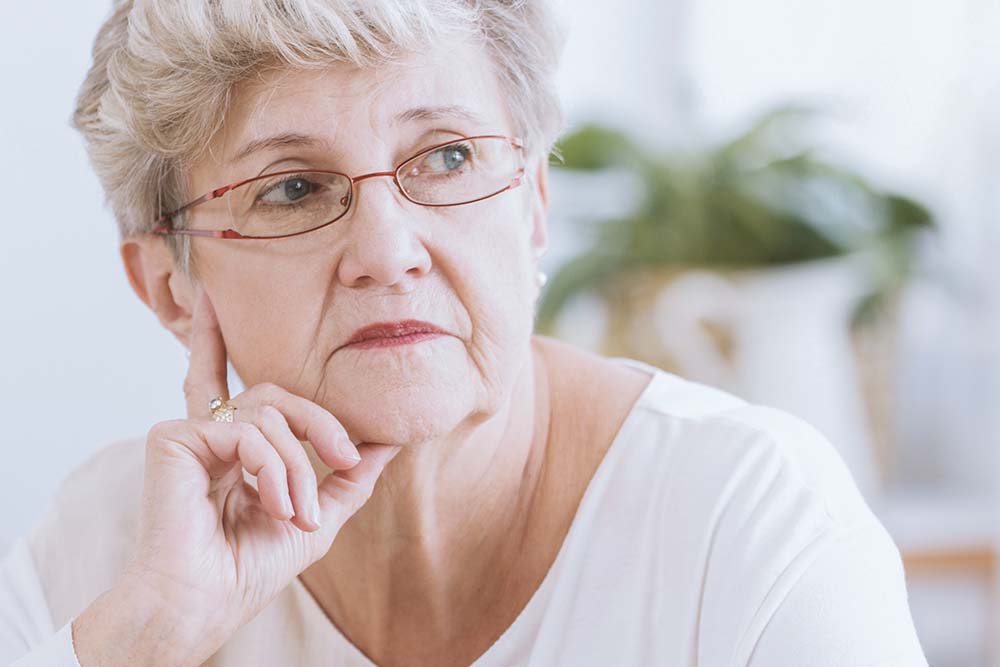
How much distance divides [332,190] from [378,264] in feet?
0.38

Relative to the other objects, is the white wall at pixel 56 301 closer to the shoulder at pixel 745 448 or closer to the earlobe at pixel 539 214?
the earlobe at pixel 539 214

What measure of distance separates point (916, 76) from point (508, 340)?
229 centimetres

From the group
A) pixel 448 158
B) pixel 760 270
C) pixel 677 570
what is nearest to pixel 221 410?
pixel 448 158

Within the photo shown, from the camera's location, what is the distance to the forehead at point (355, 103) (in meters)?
1.28

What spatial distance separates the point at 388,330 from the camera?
128cm

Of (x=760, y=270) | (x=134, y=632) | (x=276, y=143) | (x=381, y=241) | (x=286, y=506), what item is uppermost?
(x=276, y=143)

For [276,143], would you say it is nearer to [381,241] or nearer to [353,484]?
[381,241]

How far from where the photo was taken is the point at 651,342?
2715 mm

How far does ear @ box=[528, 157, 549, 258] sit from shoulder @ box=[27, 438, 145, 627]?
67 cm

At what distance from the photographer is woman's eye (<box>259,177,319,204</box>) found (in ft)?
4.32

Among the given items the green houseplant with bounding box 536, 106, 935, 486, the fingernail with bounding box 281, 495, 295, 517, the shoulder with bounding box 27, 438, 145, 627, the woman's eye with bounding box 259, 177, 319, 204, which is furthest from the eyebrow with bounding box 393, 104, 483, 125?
the green houseplant with bounding box 536, 106, 935, 486

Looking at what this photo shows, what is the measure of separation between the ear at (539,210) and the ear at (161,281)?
0.44 meters

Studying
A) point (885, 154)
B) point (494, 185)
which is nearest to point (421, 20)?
point (494, 185)

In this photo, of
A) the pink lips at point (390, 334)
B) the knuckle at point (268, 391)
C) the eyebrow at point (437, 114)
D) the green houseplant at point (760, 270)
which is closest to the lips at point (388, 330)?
the pink lips at point (390, 334)
